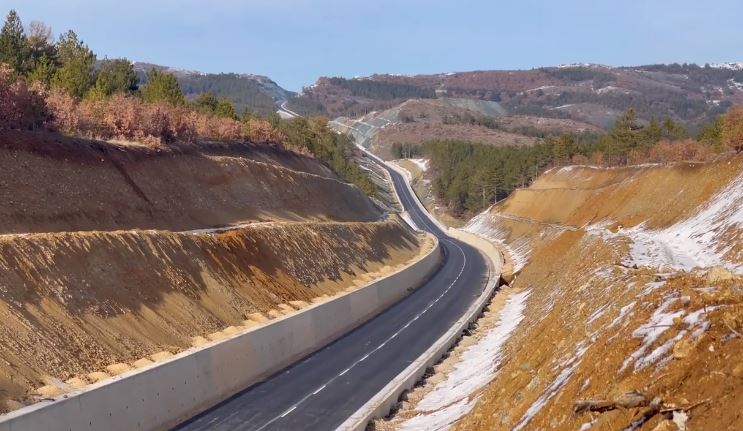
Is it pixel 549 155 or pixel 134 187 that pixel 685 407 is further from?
pixel 549 155

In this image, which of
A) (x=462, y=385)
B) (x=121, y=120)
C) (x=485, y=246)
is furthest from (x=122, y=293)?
(x=485, y=246)

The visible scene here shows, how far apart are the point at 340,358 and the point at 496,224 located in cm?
7599

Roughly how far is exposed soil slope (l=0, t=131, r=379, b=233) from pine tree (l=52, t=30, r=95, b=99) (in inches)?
449

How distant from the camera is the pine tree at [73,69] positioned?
60138 millimetres

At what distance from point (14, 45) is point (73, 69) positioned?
6.43m

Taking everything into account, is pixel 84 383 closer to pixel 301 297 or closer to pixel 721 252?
pixel 301 297

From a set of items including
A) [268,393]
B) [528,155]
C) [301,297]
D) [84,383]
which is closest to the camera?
[84,383]

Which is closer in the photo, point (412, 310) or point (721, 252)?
point (721, 252)

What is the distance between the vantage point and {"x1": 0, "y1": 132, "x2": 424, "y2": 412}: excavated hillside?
22.5 meters

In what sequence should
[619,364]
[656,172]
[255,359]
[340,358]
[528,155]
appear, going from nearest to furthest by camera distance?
[619,364] < [255,359] < [340,358] < [656,172] < [528,155]

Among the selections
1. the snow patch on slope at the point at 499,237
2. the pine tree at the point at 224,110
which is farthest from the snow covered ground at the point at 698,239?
the pine tree at the point at 224,110

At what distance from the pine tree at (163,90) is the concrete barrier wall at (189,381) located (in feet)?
121

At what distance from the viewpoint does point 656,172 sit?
62625 millimetres

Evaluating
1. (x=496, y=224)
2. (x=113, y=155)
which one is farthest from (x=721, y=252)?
(x=496, y=224)
